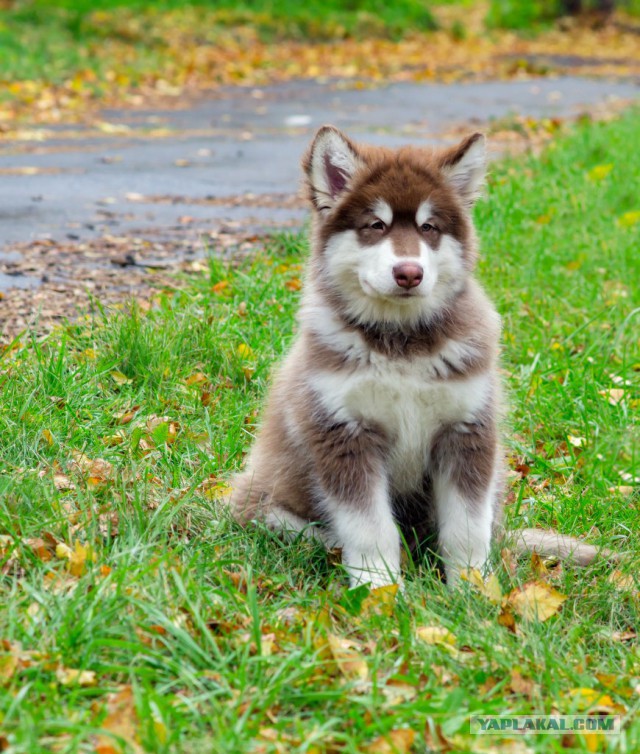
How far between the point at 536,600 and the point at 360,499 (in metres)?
0.68

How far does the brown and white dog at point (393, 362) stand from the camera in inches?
142

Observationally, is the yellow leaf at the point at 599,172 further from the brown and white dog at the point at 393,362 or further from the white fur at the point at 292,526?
the white fur at the point at 292,526

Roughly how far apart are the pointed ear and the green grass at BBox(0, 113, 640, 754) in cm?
107

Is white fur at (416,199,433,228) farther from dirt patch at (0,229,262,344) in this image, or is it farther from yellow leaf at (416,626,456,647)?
dirt patch at (0,229,262,344)

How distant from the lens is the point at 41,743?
2.56 m

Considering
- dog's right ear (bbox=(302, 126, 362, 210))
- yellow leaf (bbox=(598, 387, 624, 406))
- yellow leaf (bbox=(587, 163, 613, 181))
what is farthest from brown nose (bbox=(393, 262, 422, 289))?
yellow leaf (bbox=(587, 163, 613, 181))

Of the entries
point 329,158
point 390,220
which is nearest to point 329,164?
point 329,158

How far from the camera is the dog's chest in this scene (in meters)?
3.61

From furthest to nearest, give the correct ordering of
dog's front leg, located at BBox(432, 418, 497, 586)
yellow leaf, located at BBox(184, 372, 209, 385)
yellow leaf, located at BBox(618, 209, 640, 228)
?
yellow leaf, located at BBox(618, 209, 640, 228) < yellow leaf, located at BBox(184, 372, 209, 385) < dog's front leg, located at BBox(432, 418, 497, 586)

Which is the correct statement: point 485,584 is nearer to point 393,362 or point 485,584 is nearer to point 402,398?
point 402,398

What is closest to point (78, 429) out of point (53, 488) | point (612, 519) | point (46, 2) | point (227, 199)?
point (53, 488)

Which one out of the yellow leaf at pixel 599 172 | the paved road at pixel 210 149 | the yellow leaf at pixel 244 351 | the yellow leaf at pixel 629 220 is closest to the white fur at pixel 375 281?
the yellow leaf at pixel 244 351

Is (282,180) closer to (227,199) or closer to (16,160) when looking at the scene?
(227,199)

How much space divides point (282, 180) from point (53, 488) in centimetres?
598
